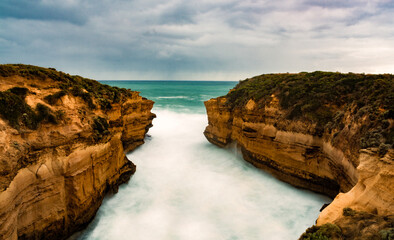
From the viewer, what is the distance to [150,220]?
9281 mm

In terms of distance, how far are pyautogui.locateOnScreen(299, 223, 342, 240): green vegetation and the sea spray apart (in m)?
3.45

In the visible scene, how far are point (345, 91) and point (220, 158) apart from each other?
8.98 metres

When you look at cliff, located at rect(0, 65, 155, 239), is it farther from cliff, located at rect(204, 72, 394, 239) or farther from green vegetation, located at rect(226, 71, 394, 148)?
green vegetation, located at rect(226, 71, 394, 148)

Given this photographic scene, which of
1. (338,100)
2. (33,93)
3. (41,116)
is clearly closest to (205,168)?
(338,100)

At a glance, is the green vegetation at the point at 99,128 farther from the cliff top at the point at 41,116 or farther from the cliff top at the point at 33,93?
the cliff top at the point at 33,93

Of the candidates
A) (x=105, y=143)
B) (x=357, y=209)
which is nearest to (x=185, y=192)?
(x=105, y=143)

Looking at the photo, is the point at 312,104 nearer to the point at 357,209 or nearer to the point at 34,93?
the point at 357,209

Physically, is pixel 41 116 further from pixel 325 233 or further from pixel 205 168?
pixel 205 168

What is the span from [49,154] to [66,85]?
10.9 feet

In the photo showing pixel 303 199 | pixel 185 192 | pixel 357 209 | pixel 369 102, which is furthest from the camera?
pixel 185 192

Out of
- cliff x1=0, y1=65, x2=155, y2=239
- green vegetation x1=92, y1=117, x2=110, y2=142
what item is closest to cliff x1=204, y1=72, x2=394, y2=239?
cliff x1=0, y1=65, x2=155, y2=239

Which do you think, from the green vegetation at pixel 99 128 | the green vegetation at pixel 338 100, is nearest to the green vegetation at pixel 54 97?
the green vegetation at pixel 99 128

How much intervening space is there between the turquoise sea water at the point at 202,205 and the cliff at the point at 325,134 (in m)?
1.38

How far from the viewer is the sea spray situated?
8602mm
